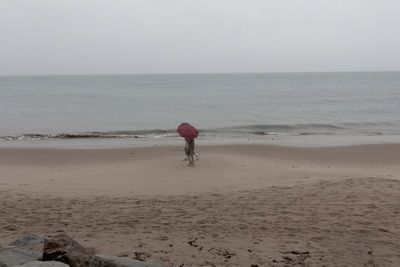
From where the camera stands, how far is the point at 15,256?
3836 millimetres

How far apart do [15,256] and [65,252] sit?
476mm

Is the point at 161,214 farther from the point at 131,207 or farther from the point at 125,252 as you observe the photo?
the point at 125,252

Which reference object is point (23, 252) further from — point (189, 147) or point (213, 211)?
point (189, 147)

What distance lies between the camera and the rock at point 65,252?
402 cm

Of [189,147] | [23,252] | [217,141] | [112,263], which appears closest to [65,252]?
[23,252]

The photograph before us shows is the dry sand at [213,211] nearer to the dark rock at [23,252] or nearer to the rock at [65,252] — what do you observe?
the rock at [65,252]

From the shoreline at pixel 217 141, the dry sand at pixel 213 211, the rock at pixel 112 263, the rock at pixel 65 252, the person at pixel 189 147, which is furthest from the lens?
the shoreline at pixel 217 141

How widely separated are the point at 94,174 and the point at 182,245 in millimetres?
6368

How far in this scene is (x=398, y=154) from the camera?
1495cm

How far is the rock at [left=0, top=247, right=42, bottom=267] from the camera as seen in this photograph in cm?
370

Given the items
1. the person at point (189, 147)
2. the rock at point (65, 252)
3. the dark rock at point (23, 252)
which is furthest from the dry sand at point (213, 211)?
the dark rock at point (23, 252)

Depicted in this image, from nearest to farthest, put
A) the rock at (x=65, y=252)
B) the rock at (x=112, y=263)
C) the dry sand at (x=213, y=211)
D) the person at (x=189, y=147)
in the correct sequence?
the rock at (x=112, y=263)
the rock at (x=65, y=252)
the dry sand at (x=213, y=211)
the person at (x=189, y=147)

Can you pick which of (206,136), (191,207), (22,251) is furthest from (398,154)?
(22,251)

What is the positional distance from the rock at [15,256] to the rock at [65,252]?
0.15 metres
